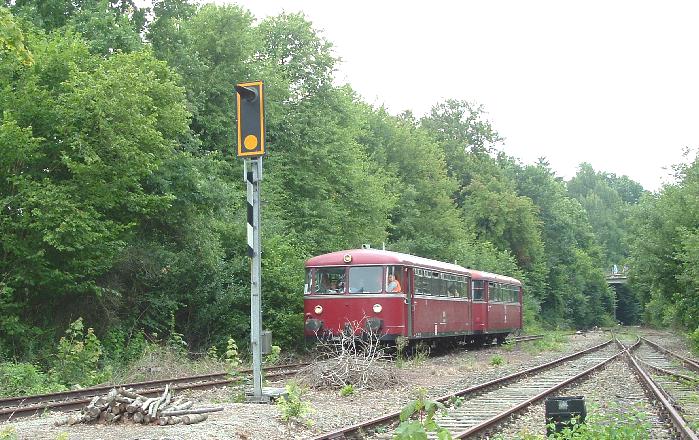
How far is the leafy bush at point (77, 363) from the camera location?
15.6 m

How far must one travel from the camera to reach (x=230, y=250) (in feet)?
77.9

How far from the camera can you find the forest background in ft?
55.7

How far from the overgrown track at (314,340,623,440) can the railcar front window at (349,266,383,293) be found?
4.09 metres

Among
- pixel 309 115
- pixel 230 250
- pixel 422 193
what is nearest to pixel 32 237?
pixel 230 250

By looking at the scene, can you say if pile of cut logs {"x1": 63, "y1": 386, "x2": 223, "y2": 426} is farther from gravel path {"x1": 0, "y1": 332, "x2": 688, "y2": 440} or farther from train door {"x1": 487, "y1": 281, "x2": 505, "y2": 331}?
train door {"x1": 487, "y1": 281, "x2": 505, "y2": 331}

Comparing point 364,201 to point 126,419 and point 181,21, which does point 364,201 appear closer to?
point 181,21

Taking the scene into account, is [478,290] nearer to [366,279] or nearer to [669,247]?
[366,279]

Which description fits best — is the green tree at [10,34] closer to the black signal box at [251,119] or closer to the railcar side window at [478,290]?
the black signal box at [251,119]

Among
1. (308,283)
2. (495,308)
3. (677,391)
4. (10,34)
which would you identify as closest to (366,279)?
(308,283)

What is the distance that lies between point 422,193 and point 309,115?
18.1 m

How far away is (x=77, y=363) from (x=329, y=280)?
6.40 meters

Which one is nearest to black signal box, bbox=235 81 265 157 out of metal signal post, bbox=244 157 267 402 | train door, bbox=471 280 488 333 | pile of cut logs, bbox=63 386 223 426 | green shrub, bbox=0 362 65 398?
metal signal post, bbox=244 157 267 402

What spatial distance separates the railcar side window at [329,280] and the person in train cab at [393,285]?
45.2 inches

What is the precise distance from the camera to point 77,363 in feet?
52.6
